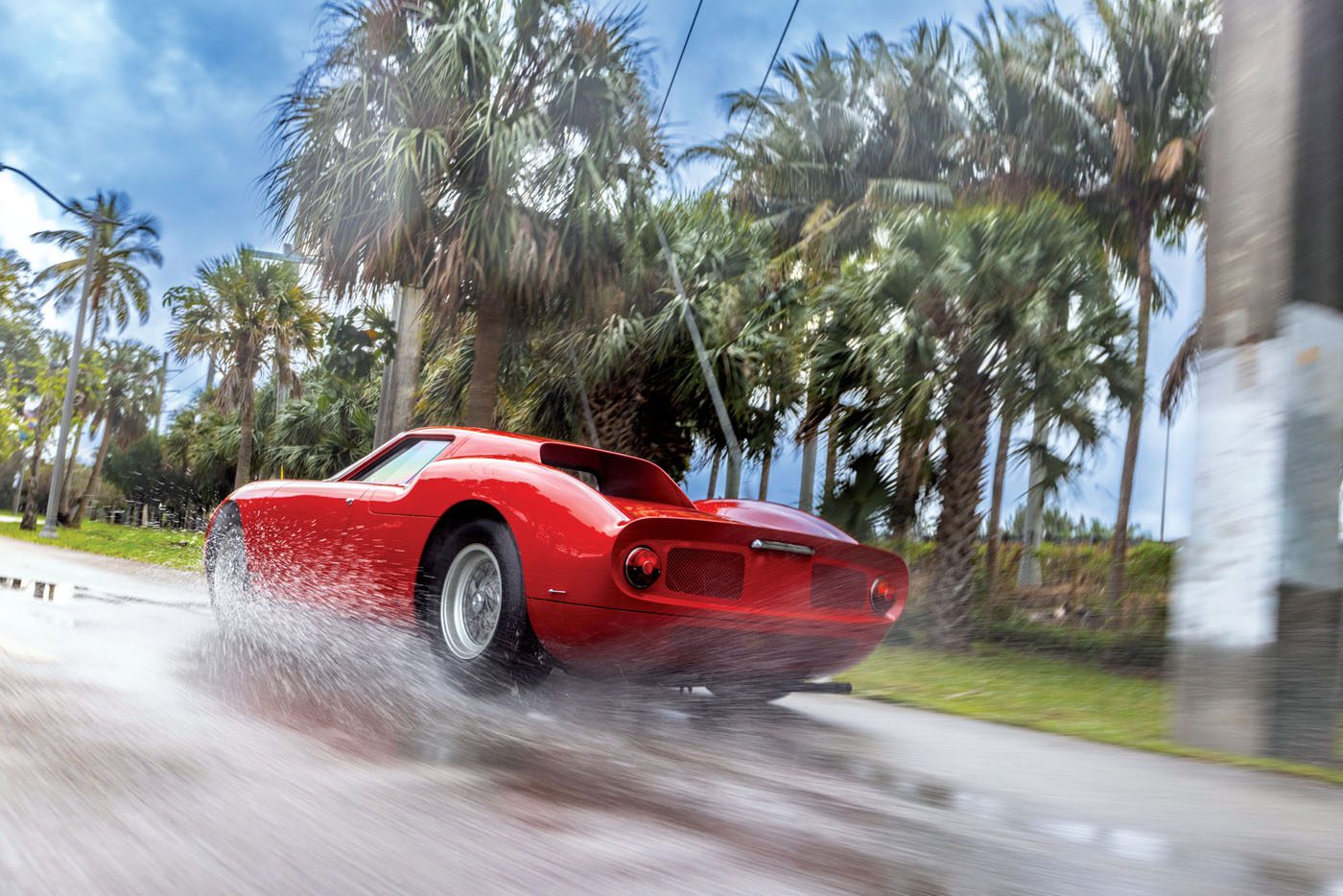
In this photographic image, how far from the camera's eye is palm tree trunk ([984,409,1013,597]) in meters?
12.6

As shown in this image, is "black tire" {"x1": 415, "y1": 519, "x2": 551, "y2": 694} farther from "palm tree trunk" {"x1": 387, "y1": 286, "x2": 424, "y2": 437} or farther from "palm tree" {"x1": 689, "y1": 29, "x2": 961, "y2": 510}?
"palm tree" {"x1": 689, "y1": 29, "x2": 961, "y2": 510}

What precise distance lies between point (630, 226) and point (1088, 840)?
11.5 m

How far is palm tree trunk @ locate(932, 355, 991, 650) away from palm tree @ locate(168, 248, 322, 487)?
22.0 metres

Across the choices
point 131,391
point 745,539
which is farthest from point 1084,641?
point 131,391

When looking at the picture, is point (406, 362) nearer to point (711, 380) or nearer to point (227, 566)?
point (711, 380)

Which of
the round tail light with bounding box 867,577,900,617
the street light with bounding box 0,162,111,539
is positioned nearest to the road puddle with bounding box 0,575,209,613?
the round tail light with bounding box 867,577,900,617

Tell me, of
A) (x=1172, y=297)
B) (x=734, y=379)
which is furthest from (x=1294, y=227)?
(x=1172, y=297)

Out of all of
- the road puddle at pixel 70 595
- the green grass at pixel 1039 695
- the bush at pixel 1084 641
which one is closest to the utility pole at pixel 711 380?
the green grass at pixel 1039 695

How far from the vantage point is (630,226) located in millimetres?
13859

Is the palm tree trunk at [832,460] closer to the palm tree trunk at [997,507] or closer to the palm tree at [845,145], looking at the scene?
the palm tree trunk at [997,507]

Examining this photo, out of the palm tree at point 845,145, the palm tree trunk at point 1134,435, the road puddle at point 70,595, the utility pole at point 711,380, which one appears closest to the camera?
the road puddle at point 70,595

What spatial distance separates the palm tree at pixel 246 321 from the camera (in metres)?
29.5

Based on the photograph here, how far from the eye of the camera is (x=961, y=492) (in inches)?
450

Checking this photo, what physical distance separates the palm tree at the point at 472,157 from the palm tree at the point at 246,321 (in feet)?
56.6
